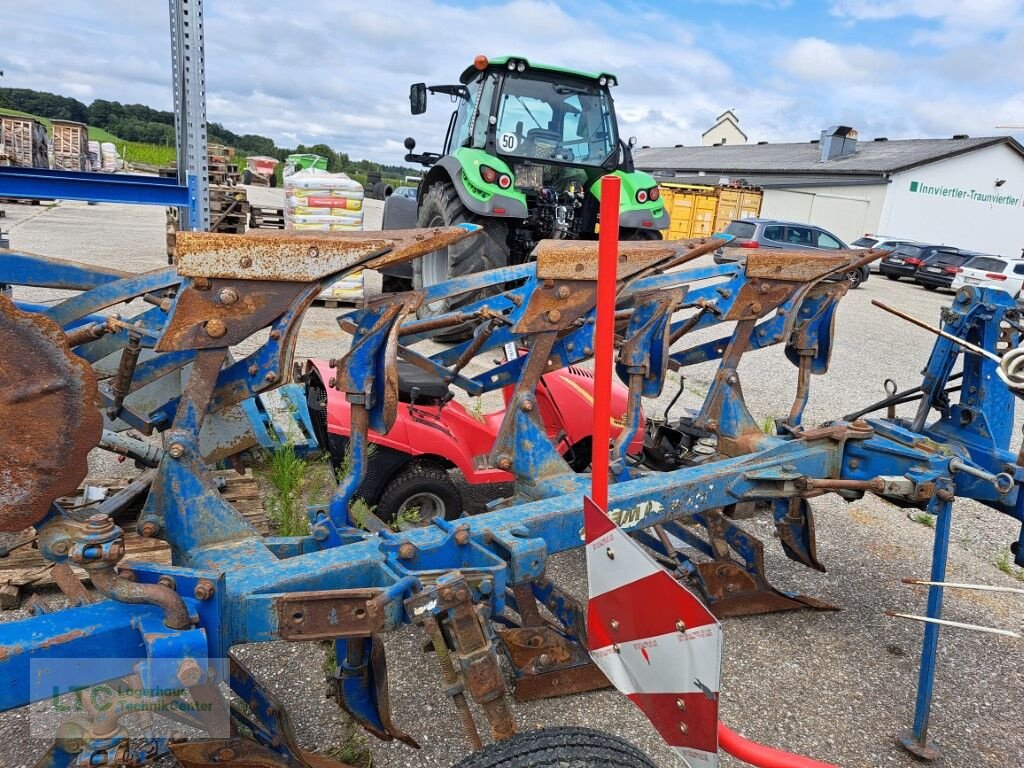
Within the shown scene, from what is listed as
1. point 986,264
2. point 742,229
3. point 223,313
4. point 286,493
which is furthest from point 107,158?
point 223,313

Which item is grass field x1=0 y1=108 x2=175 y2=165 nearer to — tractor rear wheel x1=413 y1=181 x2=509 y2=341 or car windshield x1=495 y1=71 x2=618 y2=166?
car windshield x1=495 y1=71 x2=618 y2=166

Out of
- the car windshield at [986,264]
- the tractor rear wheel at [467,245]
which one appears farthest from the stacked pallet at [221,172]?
the car windshield at [986,264]

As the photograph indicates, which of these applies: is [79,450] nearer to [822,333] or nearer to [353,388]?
[353,388]

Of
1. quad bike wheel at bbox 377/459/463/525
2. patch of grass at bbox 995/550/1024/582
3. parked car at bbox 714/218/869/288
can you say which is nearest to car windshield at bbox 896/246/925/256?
parked car at bbox 714/218/869/288

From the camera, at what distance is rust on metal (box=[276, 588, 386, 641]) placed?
5.76 feet

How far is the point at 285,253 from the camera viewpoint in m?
1.97

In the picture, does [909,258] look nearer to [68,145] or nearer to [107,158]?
[68,145]

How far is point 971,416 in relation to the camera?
2.98 meters

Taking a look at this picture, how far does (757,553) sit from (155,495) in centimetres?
249

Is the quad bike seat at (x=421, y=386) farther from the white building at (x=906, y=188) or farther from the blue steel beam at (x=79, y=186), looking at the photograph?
the white building at (x=906, y=188)

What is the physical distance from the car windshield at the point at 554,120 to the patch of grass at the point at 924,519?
4.29 metres

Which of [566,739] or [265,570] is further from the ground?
[265,570]

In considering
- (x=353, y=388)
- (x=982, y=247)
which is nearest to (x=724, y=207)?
(x=982, y=247)

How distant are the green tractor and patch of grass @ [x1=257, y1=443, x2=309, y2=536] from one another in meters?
2.82
